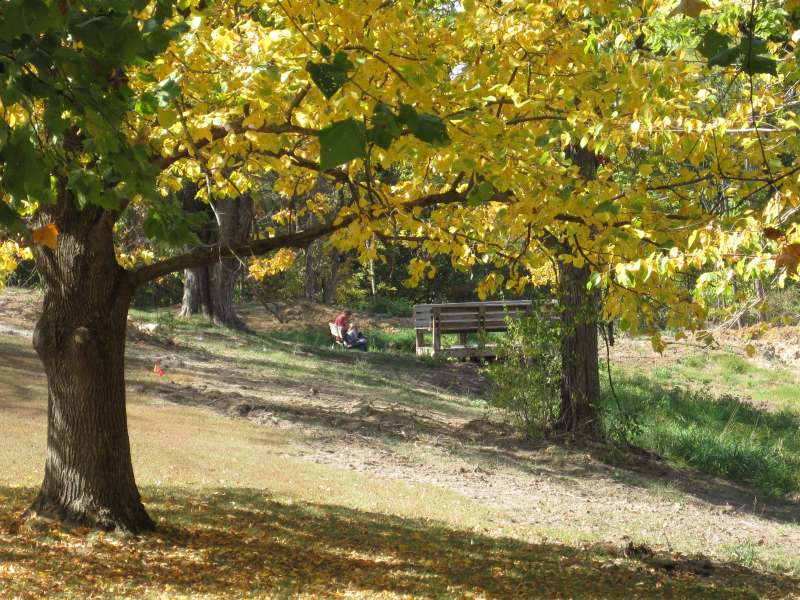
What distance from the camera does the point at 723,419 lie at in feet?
51.8

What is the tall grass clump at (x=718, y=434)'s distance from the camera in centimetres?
1187

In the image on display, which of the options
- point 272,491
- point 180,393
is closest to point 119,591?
point 272,491

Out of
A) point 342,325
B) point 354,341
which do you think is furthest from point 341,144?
point 342,325

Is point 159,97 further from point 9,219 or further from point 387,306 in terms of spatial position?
point 387,306

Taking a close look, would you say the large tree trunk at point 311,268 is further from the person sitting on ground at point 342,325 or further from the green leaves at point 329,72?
the green leaves at point 329,72

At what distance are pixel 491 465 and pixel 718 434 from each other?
15.5 feet

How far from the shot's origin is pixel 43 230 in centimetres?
408

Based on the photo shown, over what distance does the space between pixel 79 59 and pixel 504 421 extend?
10.6 meters

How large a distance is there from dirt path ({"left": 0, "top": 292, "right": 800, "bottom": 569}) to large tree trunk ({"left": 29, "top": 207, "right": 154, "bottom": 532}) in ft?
11.9

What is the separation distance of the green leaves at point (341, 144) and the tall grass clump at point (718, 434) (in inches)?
319

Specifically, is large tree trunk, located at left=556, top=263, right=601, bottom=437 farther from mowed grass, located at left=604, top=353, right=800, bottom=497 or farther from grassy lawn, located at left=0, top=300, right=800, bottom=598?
grassy lawn, located at left=0, top=300, right=800, bottom=598

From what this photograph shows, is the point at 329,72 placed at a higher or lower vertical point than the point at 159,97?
lower

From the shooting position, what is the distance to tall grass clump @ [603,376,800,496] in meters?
11.9

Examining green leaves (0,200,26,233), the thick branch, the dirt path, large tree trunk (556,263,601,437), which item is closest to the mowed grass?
large tree trunk (556,263,601,437)
